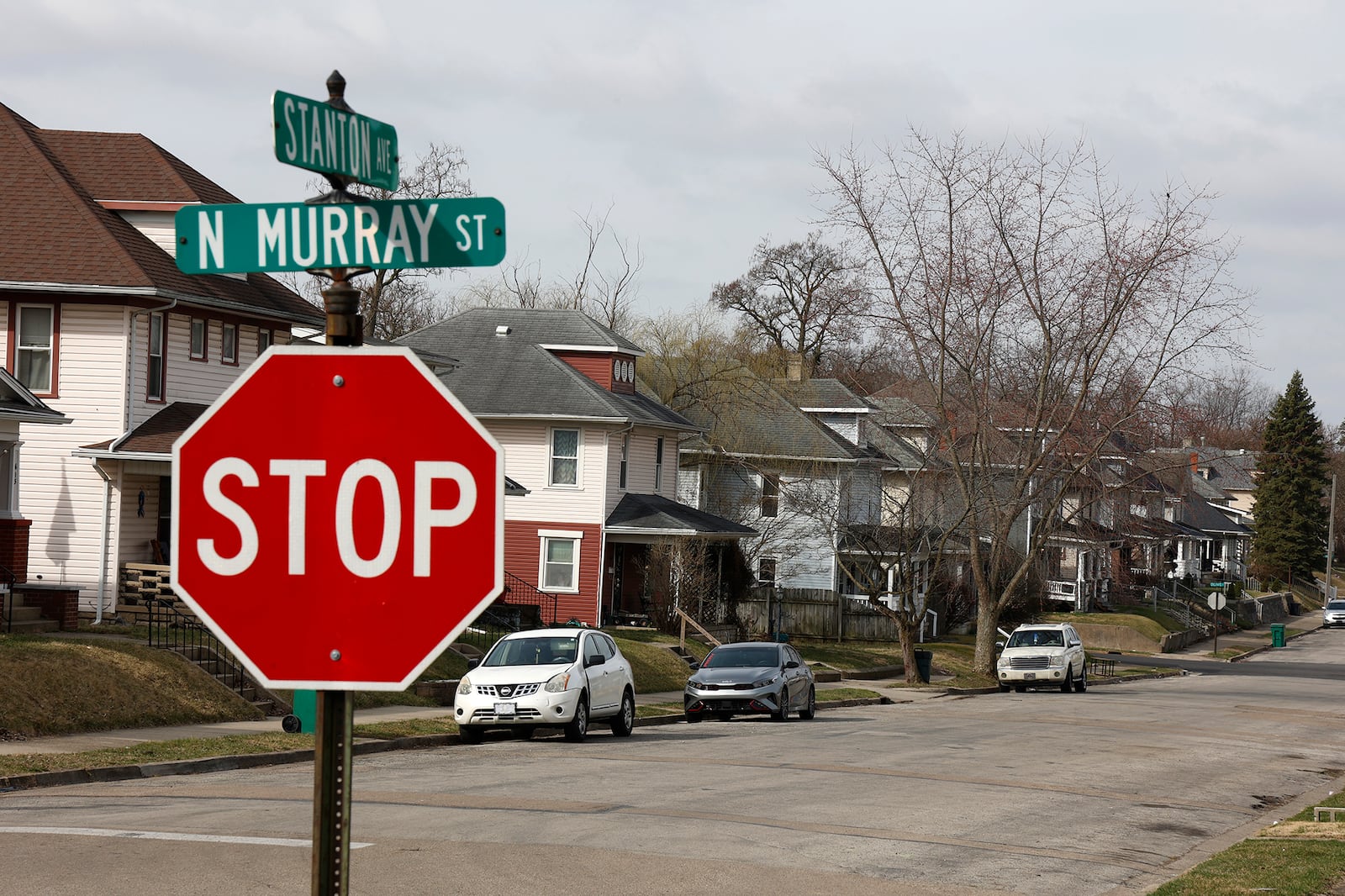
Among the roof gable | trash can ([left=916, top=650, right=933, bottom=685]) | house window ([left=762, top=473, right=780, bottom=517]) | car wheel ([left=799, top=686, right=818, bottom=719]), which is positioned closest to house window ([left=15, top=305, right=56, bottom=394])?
the roof gable

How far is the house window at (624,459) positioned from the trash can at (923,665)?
9780 mm

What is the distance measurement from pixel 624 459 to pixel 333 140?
131ft

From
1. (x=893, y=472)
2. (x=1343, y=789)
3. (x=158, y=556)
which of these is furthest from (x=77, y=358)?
(x=893, y=472)

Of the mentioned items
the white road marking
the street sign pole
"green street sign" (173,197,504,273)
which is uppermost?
"green street sign" (173,197,504,273)

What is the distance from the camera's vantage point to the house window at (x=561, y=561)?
42.7m

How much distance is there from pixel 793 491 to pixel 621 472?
24.0 ft

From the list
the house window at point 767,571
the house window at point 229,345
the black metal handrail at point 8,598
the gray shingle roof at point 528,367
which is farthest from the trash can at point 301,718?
the house window at point 767,571

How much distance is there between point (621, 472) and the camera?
4397 cm

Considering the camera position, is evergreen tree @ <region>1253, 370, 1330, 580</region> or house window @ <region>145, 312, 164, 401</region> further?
evergreen tree @ <region>1253, 370, 1330, 580</region>

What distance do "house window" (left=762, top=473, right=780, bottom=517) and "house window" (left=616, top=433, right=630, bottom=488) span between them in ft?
26.3

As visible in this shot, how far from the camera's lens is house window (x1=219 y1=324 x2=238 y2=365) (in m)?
31.6

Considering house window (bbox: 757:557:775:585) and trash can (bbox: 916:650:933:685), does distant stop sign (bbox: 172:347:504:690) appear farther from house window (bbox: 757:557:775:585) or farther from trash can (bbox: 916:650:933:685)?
house window (bbox: 757:557:775:585)

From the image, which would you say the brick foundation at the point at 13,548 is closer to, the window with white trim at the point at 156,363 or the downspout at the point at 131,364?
the downspout at the point at 131,364

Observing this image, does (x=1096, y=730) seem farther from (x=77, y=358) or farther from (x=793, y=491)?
(x=793, y=491)
